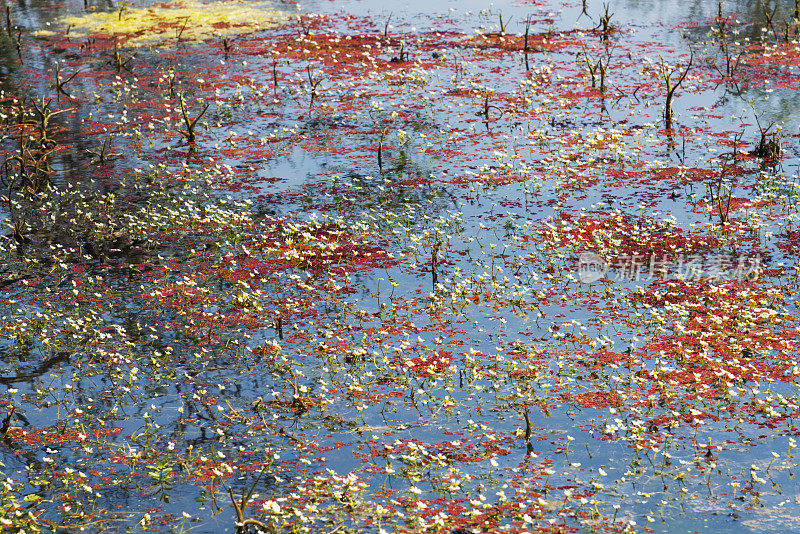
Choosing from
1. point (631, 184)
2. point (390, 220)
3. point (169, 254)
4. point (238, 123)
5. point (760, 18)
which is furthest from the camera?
point (760, 18)

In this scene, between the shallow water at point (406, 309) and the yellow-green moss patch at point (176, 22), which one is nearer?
the shallow water at point (406, 309)

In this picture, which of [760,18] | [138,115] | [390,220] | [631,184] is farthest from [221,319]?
[760,18]

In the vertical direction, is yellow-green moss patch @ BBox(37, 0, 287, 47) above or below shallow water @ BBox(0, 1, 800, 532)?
above

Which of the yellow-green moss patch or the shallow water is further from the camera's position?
the yellow-green moss patch

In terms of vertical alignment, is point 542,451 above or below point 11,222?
below

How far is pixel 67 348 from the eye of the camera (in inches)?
433

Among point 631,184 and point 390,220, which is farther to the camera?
point 631,184

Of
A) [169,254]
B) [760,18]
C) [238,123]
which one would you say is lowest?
[169,254]

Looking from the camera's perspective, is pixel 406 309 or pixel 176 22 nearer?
pixel 406 309

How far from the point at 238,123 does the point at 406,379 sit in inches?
435

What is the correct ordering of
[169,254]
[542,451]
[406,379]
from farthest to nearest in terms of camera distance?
[169,254], [406,379], [542,451]

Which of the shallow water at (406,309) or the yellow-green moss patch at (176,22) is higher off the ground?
the yellow-green moss patch at (176,22)

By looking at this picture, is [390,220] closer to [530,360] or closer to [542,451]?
[530,360]

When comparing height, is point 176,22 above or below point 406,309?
above
